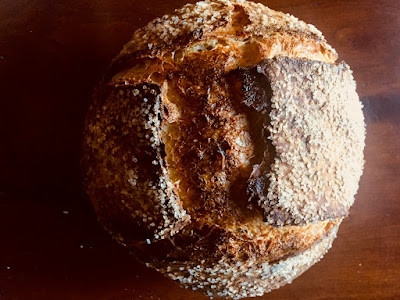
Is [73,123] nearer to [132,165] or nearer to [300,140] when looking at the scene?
[132,165]

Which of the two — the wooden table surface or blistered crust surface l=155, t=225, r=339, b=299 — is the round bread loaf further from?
the wooden table surface

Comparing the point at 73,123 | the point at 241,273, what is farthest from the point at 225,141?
the point at 73,123

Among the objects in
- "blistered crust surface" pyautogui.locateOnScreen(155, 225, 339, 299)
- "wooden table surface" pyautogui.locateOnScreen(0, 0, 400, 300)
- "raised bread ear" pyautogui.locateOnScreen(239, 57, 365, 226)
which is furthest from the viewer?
"wooden table surface" pyautogui.locateOnScreen(0, 0, 400, 300)

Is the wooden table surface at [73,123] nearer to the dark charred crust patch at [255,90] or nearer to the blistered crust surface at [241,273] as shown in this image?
the blistered crust surface at [241,273]

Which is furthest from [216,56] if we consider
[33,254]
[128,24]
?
[33,254]

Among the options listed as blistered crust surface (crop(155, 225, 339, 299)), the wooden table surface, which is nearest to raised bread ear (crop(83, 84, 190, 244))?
blistered crust surface (crop(155, 225, 339, 299))

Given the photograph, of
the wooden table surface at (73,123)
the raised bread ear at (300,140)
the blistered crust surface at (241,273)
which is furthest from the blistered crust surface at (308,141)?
the wooden table surface at (73,123)
